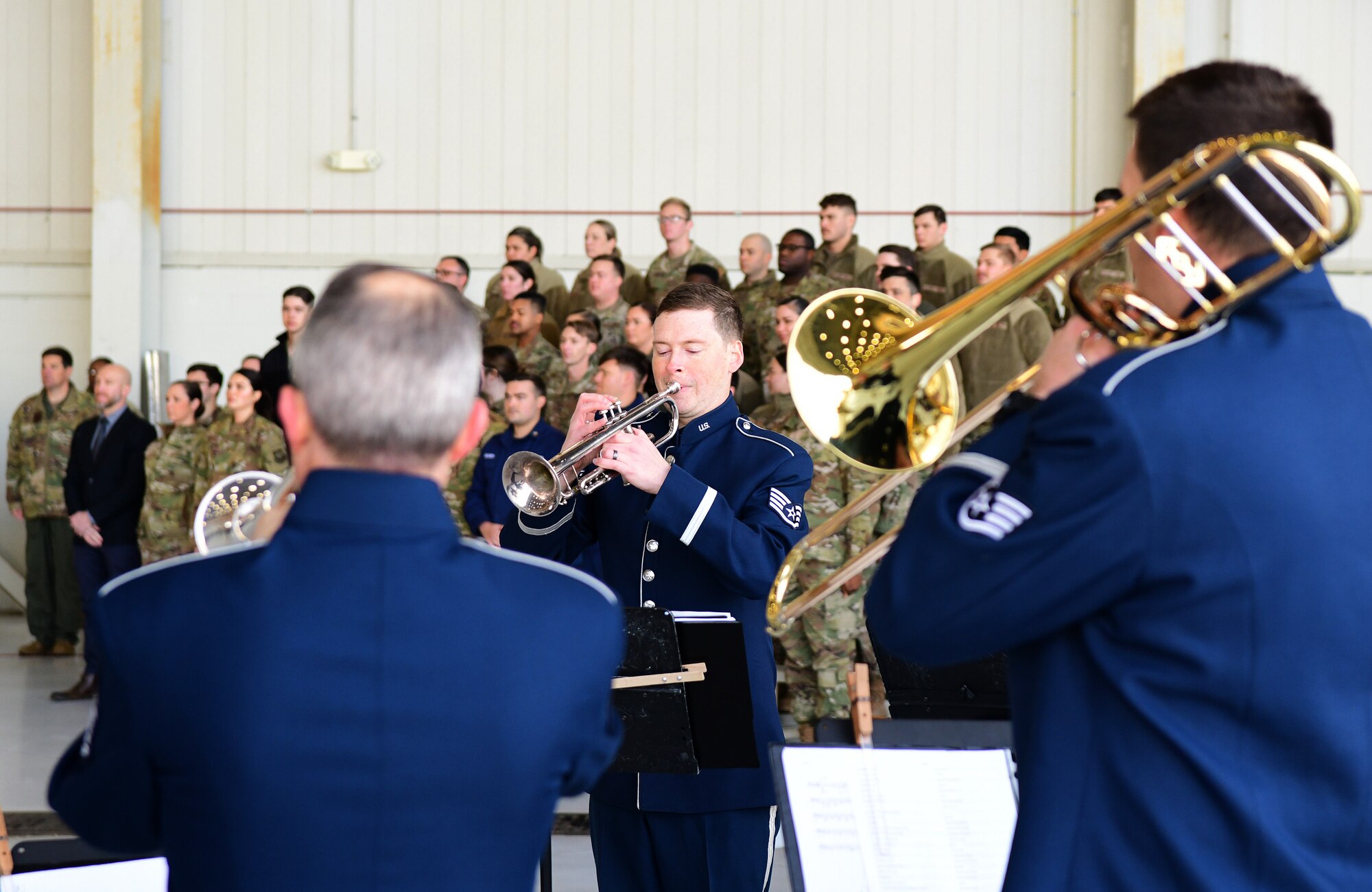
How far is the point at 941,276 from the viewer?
9703 mm

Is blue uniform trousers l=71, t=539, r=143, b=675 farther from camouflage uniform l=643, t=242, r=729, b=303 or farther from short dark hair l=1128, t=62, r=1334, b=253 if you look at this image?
short dark hair l=1128, t=62, r=1334, b=253

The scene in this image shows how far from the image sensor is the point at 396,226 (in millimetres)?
12898

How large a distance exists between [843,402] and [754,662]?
142 centimetres

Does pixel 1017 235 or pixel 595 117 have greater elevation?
pixel 595 117

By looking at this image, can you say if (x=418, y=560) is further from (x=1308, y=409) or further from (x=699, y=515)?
(x=699, y=515)

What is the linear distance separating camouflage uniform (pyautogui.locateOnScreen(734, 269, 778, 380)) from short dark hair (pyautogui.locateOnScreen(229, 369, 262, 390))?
329cm

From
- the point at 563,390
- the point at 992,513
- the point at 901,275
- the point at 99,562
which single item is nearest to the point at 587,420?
the point at 992,513

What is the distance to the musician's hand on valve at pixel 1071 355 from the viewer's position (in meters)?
1.63

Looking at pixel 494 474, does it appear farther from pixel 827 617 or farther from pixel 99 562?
pixel 99 562

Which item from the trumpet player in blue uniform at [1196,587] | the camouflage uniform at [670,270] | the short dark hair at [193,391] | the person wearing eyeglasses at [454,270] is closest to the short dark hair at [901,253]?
the camouflage uniform at [670,270]

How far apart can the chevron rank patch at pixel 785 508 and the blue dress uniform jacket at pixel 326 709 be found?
171cm

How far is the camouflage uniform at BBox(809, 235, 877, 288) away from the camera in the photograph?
966cm

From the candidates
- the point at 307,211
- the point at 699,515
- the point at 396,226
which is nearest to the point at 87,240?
the point at 307,211

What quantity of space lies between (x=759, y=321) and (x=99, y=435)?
461 cm
